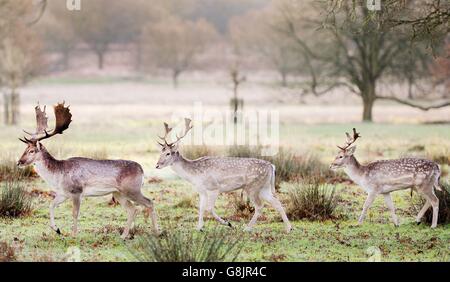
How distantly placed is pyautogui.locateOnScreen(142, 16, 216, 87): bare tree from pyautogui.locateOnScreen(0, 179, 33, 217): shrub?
215ft

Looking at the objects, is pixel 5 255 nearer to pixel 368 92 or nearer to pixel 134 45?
pixel 368 92

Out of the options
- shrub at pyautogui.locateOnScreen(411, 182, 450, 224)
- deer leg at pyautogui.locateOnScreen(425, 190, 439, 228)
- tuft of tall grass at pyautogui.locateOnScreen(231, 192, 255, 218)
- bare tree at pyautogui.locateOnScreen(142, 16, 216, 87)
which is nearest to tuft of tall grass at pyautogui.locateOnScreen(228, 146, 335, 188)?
tuft of tall grass at pyautogui.locateOnScreen(231, 192, 255, 218)

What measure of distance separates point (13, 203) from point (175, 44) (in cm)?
6957

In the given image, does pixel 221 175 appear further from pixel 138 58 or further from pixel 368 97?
pixel 138 58

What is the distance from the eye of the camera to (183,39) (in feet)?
270

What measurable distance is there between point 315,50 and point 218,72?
41119mm

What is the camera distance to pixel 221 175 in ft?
38.1

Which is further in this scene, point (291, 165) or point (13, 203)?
point (291, 165)

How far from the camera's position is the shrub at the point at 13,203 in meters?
12.9

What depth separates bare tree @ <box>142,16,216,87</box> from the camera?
268ft

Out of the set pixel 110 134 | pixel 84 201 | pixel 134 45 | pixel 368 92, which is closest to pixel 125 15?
pixel 134 45

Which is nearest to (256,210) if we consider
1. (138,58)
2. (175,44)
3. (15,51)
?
(15,51)

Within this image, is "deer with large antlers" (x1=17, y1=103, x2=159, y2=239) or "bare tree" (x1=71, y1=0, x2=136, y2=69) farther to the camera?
"bare tree" (x1=71, y1=0, x2=136, y2=69)

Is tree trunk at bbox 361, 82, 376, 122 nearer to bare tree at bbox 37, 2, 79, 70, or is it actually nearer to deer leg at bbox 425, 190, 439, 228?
deer leg at bbox 425, 190, 439, 228
